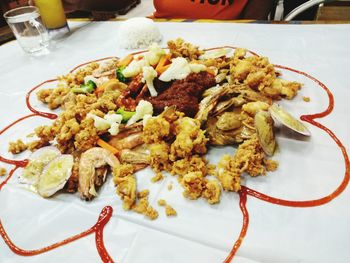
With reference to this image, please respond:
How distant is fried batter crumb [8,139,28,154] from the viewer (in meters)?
1.60

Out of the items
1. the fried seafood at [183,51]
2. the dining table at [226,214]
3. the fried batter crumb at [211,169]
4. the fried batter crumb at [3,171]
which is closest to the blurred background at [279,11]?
the fried seafood at [183,51]

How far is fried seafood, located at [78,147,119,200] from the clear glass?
1790 millimetres

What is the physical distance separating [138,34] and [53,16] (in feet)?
3.23

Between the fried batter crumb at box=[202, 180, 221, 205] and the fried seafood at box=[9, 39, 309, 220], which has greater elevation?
the fried seafood at box=[9, 39, 309, 220]

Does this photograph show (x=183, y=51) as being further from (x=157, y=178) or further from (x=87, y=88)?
(x=157, y=178)

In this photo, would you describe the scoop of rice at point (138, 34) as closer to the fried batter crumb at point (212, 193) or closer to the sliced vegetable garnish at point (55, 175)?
the sliced vegetable garnish at point (55, 175)

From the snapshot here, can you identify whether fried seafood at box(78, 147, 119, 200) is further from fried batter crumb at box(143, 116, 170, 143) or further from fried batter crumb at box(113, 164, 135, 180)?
fried batter crumb at box(143, 116, 170, 143)

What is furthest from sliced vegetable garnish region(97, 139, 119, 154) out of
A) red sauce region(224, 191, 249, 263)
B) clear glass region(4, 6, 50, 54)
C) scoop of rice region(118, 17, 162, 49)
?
clear glass region(4, 6, 50, 54)

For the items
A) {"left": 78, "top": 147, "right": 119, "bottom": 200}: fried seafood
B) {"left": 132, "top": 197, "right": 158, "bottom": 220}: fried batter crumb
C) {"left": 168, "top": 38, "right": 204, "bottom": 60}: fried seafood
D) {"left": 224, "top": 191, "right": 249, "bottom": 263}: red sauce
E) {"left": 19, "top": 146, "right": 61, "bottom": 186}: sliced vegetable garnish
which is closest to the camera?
{"left": 224, "top": 191, "right": 249, "bottom": 263}: red sauce

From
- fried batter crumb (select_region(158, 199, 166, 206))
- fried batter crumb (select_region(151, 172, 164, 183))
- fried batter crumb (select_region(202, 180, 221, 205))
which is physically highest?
fried batter crumb (select_region(202, 180, 221, 205))

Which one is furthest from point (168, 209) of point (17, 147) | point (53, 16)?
point (53, 16)

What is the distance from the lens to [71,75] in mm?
2098

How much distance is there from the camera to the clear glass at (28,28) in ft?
8.21

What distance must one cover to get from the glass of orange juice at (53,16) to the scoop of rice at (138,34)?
0.75 meters
